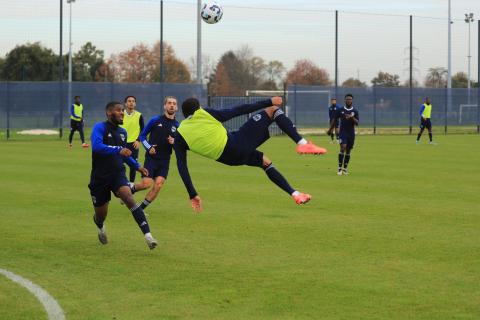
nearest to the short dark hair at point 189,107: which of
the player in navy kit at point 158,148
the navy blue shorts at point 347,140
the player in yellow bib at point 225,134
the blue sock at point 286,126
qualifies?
the player in yellow bib at point 225,134

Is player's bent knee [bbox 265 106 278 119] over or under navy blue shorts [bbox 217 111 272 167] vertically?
over

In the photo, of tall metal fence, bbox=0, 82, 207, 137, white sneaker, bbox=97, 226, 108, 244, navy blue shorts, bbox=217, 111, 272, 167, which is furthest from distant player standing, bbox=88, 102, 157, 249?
tall metal fence, bbox=0, 82, 207, 137

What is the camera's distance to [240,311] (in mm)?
7695

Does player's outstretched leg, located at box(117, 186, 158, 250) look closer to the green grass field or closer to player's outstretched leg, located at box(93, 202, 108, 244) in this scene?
the green grass field

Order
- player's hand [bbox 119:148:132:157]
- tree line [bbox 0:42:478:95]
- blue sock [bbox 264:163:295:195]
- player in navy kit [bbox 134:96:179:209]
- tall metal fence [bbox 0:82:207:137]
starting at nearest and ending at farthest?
player's hand [bbox 119:148:132:157] < blue sock [bbox 264:163:295:195] < player in navy kit [bbox 134:96:179:209] < tall metal fence [bbox 0:82:207:137] < tree line [bbox 0:42:478:95]

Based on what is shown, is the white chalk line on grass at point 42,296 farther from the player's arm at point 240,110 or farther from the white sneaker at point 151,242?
the player's arm at point 240,110

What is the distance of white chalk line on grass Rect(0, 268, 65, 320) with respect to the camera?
24.8 ft

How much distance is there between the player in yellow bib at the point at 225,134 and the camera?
36.7 feet

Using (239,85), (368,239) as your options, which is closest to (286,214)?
→ (368,239)

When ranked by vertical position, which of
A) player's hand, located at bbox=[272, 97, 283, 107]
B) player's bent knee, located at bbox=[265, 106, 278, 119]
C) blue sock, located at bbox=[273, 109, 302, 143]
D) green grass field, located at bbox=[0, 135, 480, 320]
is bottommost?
green grass field, located at bbox=[0, 135, 480, 320]

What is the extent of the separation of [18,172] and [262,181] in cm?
687

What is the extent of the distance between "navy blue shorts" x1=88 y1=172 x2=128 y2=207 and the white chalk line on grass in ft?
6.11

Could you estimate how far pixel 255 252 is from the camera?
1072cm

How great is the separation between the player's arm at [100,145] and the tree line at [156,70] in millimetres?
47419
